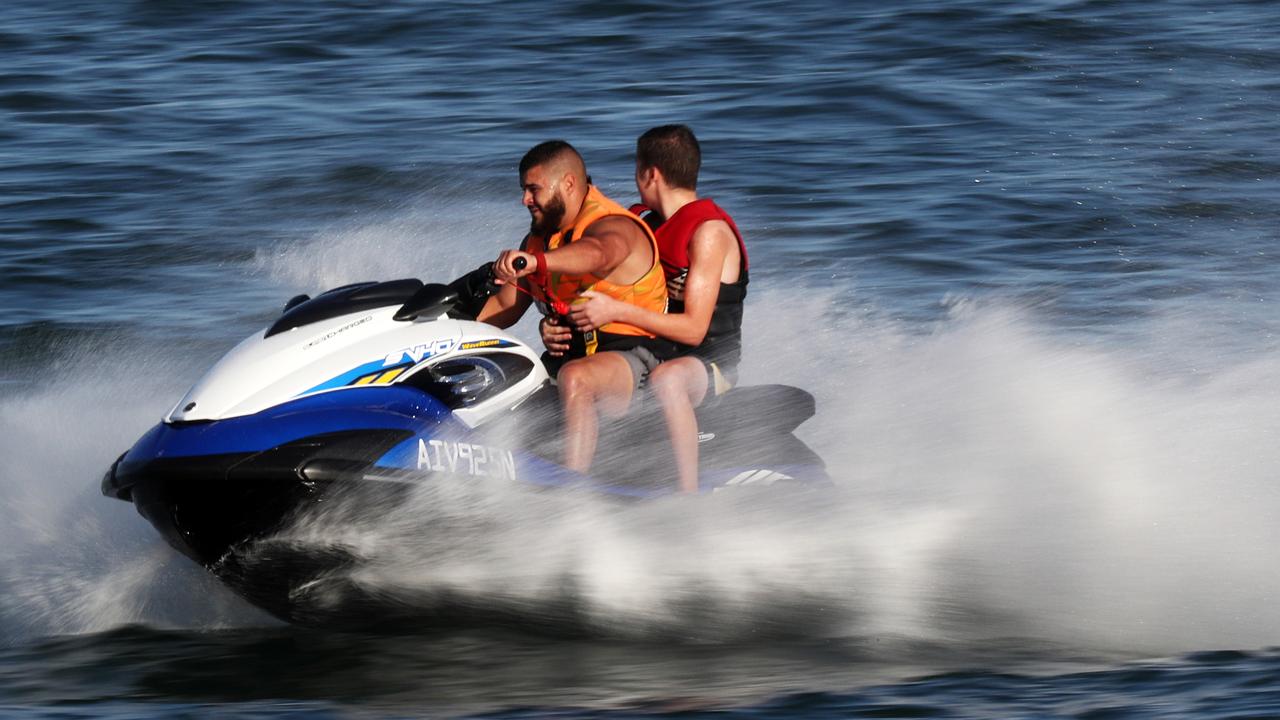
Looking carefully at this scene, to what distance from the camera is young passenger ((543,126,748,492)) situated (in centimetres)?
524

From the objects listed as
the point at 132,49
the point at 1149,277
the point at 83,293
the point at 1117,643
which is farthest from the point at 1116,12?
the point at 1117,643

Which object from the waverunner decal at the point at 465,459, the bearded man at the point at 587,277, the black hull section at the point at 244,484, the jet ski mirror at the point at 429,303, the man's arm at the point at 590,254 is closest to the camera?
the black hull section at the point at 244,484

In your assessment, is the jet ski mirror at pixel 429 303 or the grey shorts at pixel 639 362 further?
the grey shorts at pixel 639 362

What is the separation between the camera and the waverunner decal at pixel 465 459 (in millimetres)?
4809

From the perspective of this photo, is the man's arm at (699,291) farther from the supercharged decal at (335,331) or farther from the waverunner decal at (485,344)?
the supercharged decal at (335,331)

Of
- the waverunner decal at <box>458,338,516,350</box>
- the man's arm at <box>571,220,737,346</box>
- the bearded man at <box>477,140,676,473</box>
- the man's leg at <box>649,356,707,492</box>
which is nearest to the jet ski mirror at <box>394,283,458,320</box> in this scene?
the waverunner decal at <box>458,338,516,350</box>

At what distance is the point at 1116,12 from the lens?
17719 mm

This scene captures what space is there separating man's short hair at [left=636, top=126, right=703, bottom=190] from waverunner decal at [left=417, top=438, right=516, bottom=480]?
3.66 feet

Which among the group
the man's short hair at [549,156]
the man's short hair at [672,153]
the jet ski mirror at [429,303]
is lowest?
the jet ski mirror at [429,303]

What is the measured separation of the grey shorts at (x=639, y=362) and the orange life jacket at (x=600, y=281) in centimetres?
6

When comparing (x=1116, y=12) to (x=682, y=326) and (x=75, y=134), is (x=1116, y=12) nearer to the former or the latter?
(x=75, y=134)

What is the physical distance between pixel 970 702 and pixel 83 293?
260 inches

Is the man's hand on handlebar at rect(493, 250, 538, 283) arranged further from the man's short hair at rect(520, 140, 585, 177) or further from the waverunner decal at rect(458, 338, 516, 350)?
the man's short hair at rect(520, 140, 585, 177)

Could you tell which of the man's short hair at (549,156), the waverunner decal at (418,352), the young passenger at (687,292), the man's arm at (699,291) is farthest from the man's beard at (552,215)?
the waverunner decal at (418,352)
